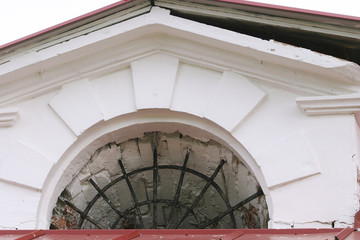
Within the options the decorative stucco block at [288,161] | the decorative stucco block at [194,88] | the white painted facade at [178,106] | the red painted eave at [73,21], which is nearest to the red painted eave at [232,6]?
the red painted eave at [73,21]

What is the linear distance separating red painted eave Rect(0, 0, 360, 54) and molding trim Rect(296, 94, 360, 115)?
631 millimetres

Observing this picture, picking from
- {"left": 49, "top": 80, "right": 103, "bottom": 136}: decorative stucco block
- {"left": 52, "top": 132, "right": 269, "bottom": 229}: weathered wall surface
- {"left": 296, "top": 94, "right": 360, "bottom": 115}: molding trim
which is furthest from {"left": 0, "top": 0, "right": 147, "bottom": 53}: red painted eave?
{"left": 296, "top": 94, "right": 360, "bottom": 115}: molding trim

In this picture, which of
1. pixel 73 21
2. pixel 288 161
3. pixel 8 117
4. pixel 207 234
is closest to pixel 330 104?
pixel 288 161

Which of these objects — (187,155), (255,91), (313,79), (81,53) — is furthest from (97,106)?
(313,79)

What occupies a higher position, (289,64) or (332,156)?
(289,64)

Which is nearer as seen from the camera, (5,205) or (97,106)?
(5,205)

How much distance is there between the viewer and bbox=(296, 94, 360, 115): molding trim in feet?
18.2

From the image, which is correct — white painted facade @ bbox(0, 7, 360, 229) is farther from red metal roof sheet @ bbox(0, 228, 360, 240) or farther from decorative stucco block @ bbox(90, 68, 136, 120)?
red metal roof sheet @ bbox(0, 228, 360, 240)

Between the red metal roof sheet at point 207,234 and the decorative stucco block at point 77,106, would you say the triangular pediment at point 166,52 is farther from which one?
the red metal roof sheet at point 207,234

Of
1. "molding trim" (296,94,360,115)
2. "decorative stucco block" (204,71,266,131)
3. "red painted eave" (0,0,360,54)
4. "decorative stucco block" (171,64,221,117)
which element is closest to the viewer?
"molding trim" (296,94,360,115)

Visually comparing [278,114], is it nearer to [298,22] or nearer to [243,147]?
[243,147]

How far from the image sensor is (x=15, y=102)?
628 cm

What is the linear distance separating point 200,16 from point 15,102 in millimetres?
1882

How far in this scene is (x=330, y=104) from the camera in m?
5.58
